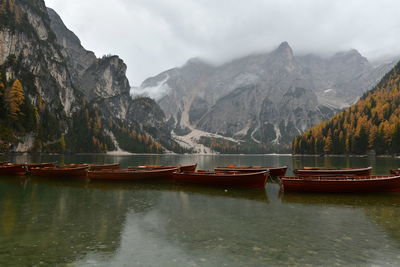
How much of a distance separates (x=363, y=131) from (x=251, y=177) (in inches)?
5661

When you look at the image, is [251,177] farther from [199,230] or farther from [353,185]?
[199,230]

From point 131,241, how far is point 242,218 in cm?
998

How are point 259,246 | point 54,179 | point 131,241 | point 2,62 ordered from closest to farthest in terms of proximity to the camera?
point 259,246, point 131,241, point 54,179, point 2,62

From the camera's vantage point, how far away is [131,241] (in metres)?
17.9

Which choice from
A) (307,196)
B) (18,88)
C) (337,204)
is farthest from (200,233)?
(18,88)

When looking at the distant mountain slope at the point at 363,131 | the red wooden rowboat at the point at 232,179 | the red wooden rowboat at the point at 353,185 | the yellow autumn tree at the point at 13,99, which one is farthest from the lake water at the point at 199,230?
the distant mountain slope at the point at 363,131

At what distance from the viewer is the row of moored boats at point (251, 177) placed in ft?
117

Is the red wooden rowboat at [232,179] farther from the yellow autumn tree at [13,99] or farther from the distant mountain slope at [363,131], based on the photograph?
the distant mountain slope at [363,131]

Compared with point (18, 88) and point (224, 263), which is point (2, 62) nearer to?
point (18, 88)

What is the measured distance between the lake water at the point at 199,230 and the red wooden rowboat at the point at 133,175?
14.0 meters

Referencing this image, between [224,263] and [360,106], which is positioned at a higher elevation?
[360,106]

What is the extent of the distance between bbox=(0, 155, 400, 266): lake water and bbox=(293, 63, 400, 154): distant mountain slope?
133118 millimetres

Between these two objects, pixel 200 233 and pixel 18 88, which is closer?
pixel 200 233

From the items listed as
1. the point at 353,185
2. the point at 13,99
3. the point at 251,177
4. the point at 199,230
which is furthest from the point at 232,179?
the point at 13,99
